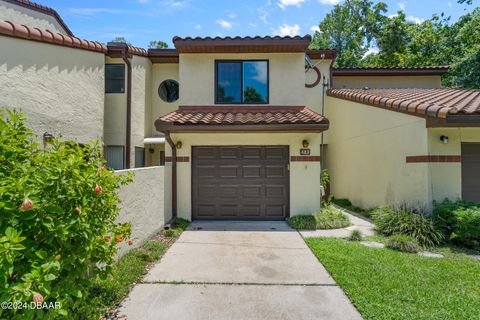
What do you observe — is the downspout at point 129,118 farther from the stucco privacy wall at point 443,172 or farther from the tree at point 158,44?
the tree at point 158,44

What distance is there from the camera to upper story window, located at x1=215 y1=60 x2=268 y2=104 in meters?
9.69

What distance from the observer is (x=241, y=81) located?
9.68 meters

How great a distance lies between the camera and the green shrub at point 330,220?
26.3 ft

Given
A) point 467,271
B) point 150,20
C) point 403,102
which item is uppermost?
point 150,20

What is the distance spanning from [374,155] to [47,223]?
993 cm

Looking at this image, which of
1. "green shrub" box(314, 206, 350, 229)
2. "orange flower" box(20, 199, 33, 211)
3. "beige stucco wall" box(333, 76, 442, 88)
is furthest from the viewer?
"beige stucco wall" box(333, 76, 442, 88)

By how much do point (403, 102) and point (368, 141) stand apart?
256cm

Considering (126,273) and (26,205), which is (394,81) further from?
(26,205)

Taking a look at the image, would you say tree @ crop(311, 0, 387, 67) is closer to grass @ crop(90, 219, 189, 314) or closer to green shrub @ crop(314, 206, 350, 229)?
green shrub @ crop(314, 206, 350, 229)

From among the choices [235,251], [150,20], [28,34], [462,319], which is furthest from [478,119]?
[150,20]

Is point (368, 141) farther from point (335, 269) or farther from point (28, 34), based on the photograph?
point (28, 34)

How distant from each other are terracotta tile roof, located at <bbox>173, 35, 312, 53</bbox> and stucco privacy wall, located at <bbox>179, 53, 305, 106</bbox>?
1.10 feet

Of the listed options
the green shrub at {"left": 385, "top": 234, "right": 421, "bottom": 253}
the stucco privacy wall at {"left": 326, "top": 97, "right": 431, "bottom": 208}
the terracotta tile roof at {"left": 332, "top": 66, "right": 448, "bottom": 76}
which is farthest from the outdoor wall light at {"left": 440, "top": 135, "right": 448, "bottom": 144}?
the terracotta tile roof at {"left": 332, "top": 66, "right": 448, "bottom": 76}

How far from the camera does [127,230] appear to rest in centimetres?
377
